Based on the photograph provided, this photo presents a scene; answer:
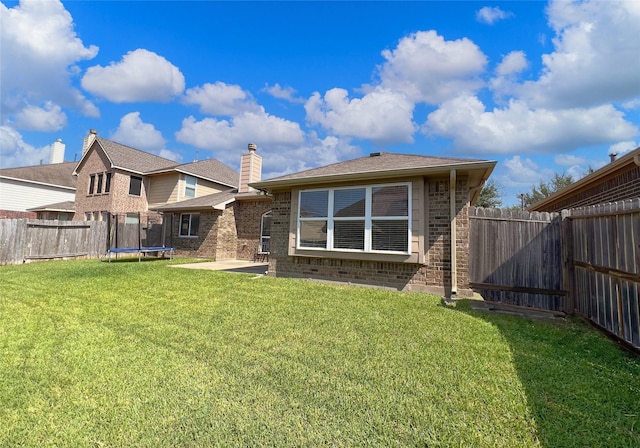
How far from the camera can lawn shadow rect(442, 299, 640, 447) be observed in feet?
7.05

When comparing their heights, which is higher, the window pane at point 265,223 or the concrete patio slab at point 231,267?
the window pane at point 265,223

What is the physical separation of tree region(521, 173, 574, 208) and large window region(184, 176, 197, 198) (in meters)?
29.8

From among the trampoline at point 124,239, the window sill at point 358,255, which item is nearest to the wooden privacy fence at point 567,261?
the window sill at point 358,255

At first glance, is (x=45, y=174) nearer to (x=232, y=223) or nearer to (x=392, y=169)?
(x=232, y=223)

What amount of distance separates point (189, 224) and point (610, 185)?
56.1 ft

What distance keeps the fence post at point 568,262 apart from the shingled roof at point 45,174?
3319 centimetres

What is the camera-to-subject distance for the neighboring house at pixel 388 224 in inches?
258

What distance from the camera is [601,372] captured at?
3068 mm

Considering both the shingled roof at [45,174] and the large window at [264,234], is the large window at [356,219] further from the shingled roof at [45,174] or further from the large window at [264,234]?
the shingled roof at [45,174]

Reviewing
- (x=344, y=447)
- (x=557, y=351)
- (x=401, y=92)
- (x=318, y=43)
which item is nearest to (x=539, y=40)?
(x=401, y=92)

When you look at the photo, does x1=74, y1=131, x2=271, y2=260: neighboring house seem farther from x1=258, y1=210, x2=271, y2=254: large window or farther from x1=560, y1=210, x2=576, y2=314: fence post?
x1=560, y1=210, x2=576, y2=314: fence post

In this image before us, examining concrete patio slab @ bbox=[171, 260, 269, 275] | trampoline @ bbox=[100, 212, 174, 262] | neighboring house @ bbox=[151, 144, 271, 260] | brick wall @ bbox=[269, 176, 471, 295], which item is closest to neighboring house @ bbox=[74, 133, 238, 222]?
trampoline @ bbox=[100, 212, 174, 262]

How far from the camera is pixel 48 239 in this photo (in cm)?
1329

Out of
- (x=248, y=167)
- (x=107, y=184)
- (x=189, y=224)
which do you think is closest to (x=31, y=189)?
(x=107, y=184)
